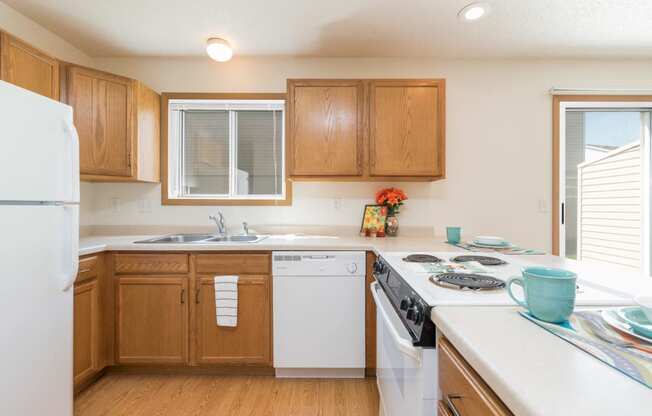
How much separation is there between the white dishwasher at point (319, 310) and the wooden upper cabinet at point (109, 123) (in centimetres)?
138

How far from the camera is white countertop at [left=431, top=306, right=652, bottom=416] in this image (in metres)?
0.39

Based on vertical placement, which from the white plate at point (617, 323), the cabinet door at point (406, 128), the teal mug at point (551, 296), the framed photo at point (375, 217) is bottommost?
the white plate at point (617, 323)

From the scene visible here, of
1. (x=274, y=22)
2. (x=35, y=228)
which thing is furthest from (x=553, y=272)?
(x=274, y=22)

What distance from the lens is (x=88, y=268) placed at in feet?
5.88

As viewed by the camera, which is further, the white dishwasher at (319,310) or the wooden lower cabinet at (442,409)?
the white dishwasher at (319,310)

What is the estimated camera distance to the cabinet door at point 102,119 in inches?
77.7

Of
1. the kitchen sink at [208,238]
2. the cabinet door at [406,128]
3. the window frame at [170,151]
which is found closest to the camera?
the cabinet door at [406,128]

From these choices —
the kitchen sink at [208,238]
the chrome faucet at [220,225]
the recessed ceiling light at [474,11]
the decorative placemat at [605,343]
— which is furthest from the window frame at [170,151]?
the decorative placemat at [605,343]

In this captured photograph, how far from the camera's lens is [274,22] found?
6.63 feet

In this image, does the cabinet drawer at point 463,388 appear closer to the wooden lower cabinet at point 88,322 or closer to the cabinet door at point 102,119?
the wooden lower cabinet at point 88,322

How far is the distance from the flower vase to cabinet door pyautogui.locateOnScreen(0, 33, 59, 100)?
247cm

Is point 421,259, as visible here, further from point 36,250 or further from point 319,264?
point 36,250

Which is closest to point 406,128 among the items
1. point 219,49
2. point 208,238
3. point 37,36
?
point 219,49

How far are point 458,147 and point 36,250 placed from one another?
2813 mm
